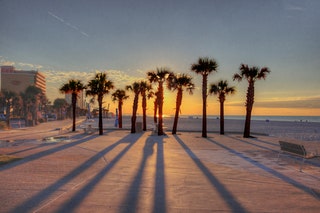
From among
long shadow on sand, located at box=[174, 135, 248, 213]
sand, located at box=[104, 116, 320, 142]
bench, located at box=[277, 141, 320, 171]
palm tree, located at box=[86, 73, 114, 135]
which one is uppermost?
palm tree, located at box=[86, 73, 114, 135]

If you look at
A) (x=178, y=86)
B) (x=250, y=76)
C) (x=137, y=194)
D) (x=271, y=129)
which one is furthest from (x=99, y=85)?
(x=271, y=129)

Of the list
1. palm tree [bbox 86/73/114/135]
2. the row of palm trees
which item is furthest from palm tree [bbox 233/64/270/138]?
palm tree [bbox 86/73/114/135]

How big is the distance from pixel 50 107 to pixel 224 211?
18872cm

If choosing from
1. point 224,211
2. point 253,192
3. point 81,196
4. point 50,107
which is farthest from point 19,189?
point 50,107

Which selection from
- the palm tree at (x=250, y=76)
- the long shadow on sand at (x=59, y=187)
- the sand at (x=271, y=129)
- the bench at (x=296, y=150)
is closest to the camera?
the long shadow on sand at (x=59, y=187)

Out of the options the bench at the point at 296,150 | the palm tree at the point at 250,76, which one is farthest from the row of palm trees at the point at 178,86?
the bench at the point at 296,150

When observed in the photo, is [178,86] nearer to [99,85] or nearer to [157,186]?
[99,85]

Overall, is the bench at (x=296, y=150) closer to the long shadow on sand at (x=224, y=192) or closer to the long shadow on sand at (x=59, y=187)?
the long shadow on sand at (x=224, y=192)

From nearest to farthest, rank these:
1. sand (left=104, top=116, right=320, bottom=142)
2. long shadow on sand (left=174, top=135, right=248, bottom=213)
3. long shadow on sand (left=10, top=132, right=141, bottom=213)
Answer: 1. long shadow on sand (left=10, top=132, right=141, bottom=213)
2. long shadow on sand (left=174, top=135, right=248, bottom=213)
3. sand (left=104, top=116, right=320, bottom=142)

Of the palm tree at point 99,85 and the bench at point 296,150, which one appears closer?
the bench at point 296,150

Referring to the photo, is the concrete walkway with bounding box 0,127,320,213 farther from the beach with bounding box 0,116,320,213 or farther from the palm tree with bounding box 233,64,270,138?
the palm tree with bounding box 233,64,270,138

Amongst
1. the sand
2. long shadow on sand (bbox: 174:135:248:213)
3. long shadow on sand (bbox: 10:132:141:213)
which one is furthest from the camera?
the sand

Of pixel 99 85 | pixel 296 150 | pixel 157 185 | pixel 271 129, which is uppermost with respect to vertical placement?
pixel 99 85

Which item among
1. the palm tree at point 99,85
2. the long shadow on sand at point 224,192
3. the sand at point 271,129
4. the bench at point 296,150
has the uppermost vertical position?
the palm tree at point 99,85
